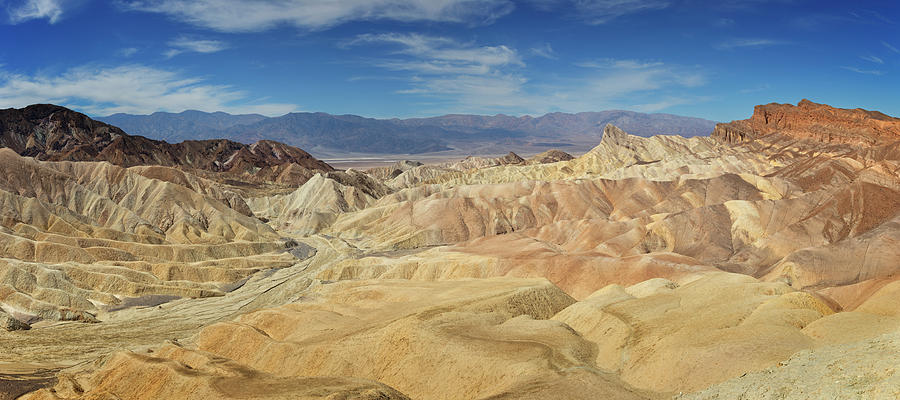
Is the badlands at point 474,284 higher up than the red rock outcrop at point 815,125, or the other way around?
the red rock outcrop at point 815,125

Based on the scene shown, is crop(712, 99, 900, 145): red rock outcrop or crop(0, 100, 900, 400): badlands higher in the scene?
crop(712, 99, 900, 145): red rock outcrop

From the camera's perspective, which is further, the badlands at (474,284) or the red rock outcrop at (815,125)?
the red rock outcrop at (815,125)

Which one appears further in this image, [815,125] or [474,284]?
[815,125]

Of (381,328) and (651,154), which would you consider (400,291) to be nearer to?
(381,328)

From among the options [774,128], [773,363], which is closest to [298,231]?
[773,363]
